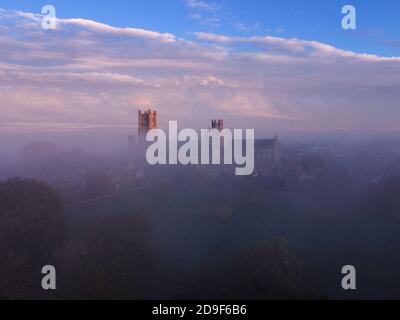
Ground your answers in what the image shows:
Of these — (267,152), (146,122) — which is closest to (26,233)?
(146,122)

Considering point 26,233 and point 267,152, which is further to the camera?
point 267,152

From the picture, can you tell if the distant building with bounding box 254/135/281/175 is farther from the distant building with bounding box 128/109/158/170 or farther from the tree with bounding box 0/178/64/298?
the tree with bounding box 0/178/64/298

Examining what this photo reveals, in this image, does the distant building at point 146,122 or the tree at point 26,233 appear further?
the distant building at point 146,122

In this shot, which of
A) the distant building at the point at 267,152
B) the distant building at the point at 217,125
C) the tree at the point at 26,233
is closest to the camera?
the tree at the point at 26,233

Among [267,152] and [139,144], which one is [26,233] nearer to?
[139,144]

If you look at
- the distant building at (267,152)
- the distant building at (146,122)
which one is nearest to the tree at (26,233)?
the distant building at (146,122)

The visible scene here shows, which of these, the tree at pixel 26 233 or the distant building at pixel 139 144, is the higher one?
the distant building at pixel 139 144

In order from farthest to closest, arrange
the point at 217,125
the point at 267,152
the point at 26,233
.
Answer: the point at 267,152 < the point at 217,125 < the point at 26,233

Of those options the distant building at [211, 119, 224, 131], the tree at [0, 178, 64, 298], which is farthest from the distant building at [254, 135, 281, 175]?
the tree at [0, 178, 64, 298]

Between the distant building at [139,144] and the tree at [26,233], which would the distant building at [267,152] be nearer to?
the distant building at [139,144]

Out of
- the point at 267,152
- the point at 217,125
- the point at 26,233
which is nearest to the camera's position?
the point at 26,233
